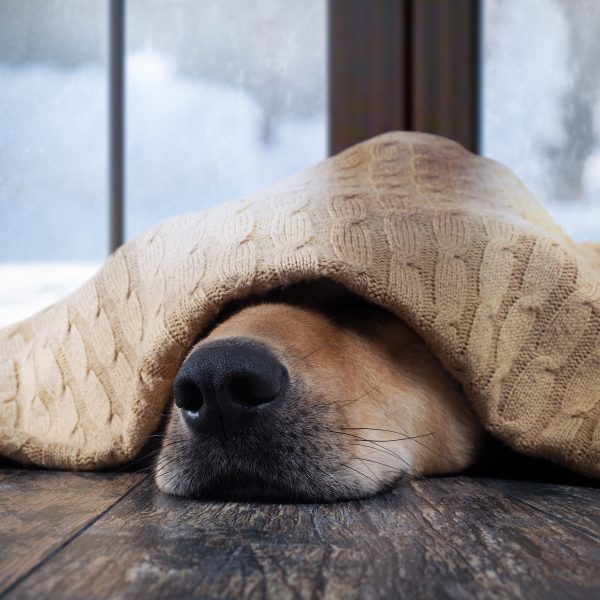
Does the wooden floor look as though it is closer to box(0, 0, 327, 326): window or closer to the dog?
the dog

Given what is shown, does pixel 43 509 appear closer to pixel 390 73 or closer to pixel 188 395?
pixel 188 395

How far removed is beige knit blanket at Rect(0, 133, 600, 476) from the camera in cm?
133

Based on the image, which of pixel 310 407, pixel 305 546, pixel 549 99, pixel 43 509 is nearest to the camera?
pixel 305 546

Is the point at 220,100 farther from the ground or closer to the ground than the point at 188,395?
farther from the ground

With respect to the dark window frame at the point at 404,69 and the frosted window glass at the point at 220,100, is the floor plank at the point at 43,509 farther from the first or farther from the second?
the dark window frame at the point at 404,69

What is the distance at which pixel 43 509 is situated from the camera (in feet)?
3.55

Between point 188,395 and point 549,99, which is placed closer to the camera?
point 188,395

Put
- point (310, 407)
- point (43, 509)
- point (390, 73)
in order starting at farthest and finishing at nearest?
point (390, 73) → point (310, 407) → point (43, 509)

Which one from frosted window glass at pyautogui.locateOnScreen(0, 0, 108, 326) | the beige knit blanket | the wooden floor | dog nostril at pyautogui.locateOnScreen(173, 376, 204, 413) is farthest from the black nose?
frosted window glass at pyautogui.locateOnScreen(0, 0, 108, 326)

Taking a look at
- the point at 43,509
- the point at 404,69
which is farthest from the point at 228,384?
the point at 404,69

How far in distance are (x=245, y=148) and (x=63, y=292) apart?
41.6 inches

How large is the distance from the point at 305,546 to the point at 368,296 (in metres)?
0.62

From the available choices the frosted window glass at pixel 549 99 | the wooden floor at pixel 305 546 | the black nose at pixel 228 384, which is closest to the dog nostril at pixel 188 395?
the black nose at pixel 228 384

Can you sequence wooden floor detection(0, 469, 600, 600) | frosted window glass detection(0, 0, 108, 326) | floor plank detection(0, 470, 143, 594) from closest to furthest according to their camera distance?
wooden floor detection(0, 469, 600, 600)
floor plank detection(0, 470, 143, 594)
frosted window glass detection(0, 0, 108, 326)
